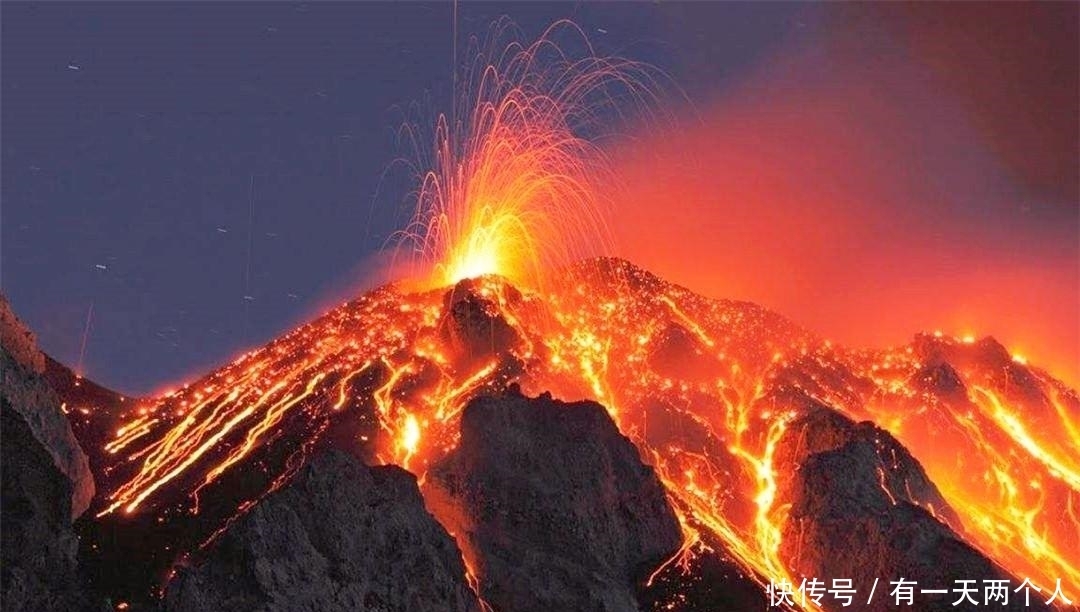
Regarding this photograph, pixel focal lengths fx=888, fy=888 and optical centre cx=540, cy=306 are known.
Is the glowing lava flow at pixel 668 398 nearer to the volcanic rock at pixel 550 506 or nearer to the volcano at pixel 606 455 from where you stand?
the volcano at pixel 606 455

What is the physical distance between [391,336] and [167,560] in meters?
51.6

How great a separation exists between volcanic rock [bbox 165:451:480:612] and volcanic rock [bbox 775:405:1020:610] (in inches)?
1240

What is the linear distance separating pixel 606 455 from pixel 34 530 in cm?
4311

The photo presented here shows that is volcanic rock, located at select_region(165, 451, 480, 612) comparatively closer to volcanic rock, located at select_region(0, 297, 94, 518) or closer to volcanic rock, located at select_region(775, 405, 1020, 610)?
volcanic rock, located at select_region(0, 297, 94, 518)

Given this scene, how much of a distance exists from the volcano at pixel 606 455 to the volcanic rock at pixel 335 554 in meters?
0.32

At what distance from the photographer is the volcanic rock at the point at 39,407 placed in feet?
192

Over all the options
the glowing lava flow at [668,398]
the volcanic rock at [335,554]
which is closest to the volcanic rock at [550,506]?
the glowing lava flow at [668,398]

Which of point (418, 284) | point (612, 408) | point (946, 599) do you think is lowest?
point (418, 284)

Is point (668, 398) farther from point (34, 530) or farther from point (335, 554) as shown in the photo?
point (34, 530)

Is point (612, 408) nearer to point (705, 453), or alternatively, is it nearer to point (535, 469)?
point (705, 453)

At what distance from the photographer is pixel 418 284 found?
131 meters

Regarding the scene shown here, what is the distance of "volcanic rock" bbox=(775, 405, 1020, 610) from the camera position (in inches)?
2576

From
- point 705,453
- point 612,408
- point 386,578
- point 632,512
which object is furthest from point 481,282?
point 386,578

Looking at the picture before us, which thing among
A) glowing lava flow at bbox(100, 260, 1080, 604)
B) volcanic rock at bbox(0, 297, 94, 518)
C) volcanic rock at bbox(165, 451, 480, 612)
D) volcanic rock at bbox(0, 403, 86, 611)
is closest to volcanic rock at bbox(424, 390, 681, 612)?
glowing lava flow at bbox(100, 260, 1080, 604)
